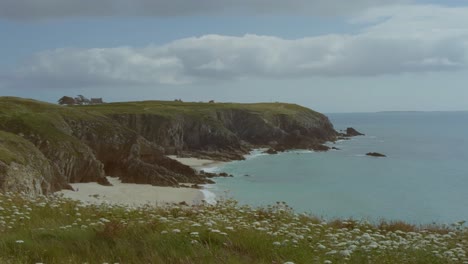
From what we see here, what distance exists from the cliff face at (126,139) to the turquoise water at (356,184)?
7.73 m

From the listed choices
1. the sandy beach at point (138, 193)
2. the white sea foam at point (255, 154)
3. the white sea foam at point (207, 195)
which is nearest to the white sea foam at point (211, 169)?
the white sea foam at point (255, 154)

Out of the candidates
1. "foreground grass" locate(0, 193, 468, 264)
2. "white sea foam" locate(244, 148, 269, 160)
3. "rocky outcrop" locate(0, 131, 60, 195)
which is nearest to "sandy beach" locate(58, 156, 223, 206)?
"rocky outcrop" locate(0, 131, 60, 195)

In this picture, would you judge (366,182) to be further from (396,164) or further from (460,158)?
(460,158)

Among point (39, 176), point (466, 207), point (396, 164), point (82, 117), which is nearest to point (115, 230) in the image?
point (39, 176)

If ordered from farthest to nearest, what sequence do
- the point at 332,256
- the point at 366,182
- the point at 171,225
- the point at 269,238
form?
the point at 366,182 < the point at 171,225 < the point at 269,238 < the point at 332,256

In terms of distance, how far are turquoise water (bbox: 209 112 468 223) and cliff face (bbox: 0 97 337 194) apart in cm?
773

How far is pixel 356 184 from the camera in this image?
197ft

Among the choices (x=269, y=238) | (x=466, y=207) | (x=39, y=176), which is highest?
(x=269, y=238)

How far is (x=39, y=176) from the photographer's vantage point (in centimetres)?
3073

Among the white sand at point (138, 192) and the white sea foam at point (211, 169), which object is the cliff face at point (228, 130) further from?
the white sand at point (138, 192)

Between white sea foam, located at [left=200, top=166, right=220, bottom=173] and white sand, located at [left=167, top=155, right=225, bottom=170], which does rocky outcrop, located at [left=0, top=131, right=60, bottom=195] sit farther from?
white sand, located at [left=167, top=155, right=225, bottom=170]

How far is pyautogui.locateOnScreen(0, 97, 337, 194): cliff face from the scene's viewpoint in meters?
34.4

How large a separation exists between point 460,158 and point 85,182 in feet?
234

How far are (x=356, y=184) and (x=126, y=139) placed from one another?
92.8 feet
